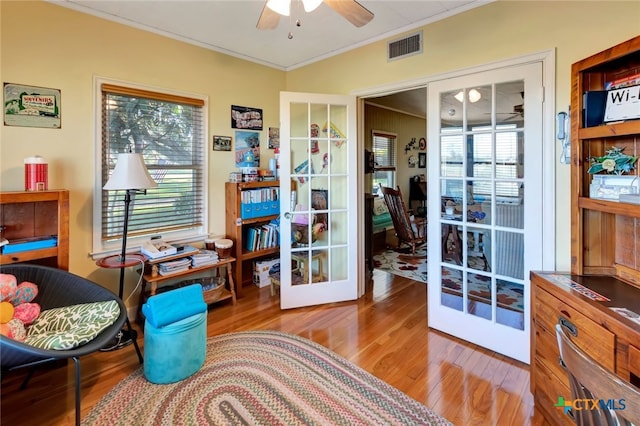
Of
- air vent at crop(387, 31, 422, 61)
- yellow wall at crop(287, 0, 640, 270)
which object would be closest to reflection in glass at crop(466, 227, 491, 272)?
yellow wall at crop(287, 0, 640, 270)

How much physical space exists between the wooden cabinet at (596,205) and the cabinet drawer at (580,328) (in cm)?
27

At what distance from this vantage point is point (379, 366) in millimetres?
2180

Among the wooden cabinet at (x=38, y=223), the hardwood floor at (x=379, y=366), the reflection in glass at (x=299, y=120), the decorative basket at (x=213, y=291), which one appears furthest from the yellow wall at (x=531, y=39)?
the wooden cabinet at (x=38, y=223)

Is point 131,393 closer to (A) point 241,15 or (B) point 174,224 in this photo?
(B) point 174,224

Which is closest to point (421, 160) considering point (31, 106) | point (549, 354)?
point (549, 354)

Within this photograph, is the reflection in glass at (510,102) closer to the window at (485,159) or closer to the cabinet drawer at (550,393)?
the window at (485,159)

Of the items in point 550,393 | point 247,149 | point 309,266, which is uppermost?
point 247,149

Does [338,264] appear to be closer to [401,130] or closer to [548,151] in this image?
[548,151]

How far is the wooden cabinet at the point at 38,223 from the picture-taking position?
2.04m

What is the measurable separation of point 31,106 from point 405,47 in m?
2.89

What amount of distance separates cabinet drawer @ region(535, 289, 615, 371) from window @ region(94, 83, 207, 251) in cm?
293

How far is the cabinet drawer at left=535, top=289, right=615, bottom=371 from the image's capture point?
1.27m

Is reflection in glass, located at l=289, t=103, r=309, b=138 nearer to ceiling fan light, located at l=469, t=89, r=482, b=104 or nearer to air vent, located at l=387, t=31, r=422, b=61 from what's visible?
air vent, located at l=387, t=31, r=422, b=61

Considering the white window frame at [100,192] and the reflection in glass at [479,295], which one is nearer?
the reflection in glass at [479,295]
